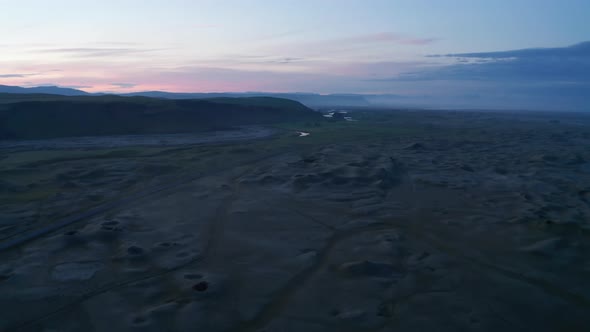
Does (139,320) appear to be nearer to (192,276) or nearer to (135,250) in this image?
(192,276)

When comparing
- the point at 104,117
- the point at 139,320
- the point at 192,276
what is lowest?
the point at 139,320

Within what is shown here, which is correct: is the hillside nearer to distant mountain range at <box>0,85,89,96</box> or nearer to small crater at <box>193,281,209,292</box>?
small crater at <box>193,281,209,292</box>

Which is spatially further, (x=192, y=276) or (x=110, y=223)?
(x=110, y=223)

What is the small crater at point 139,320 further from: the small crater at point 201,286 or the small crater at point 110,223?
the small crater at point 110,223

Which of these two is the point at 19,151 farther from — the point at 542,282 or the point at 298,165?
the point at 542,282

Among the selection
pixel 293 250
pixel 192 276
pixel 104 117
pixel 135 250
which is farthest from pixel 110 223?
pixel 104 117

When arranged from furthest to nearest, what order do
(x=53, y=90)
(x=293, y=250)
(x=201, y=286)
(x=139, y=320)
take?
(x=53, y=90), (x=293, y=250), (x=201, y=286), (x=139, y=320)
